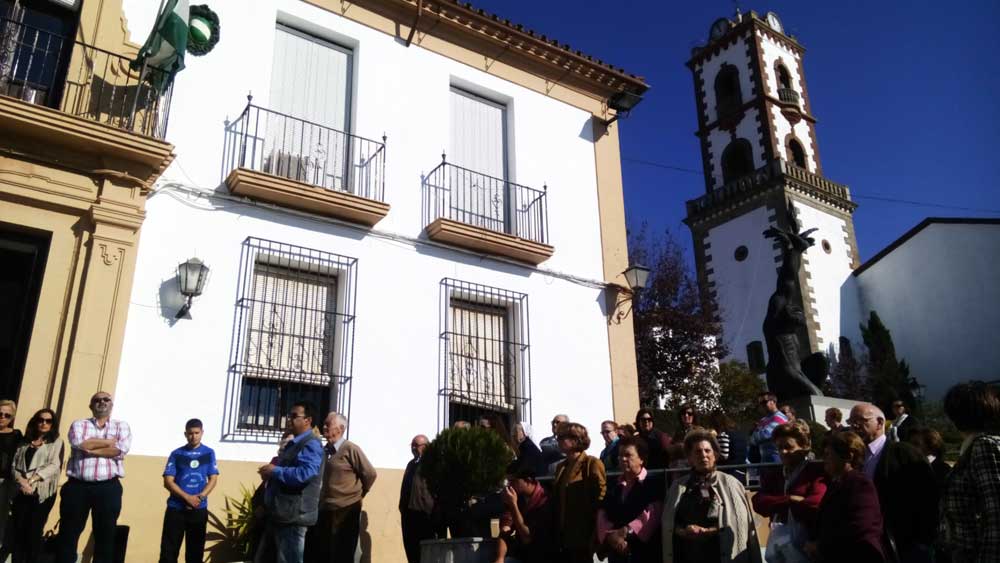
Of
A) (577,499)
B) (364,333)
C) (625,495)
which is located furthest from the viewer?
(364,333)

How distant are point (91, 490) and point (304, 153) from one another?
475cm

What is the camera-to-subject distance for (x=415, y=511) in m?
6.58

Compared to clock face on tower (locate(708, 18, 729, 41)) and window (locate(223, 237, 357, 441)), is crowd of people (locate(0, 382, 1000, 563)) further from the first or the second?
clock face on tower (locate(708, 18, 729, 41))

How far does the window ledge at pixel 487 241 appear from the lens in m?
9.21

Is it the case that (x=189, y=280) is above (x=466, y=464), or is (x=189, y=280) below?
above

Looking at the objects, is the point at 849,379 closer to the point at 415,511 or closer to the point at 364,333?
the point at 364,333

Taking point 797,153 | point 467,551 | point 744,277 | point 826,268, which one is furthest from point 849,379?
point 467,551

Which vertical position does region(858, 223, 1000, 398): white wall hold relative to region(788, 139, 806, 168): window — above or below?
below

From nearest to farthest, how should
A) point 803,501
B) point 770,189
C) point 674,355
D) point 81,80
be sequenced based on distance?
point 803,501
point 81,80
point 674,355
point 770,189

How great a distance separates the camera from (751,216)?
27719 millimetres

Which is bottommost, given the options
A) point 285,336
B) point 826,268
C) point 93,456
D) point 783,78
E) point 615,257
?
point 93,456

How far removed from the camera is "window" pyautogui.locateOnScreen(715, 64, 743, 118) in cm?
3070

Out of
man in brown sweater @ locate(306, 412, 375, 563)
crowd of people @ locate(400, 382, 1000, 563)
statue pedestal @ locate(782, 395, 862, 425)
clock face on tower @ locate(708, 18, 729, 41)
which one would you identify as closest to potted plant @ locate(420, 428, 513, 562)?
crowd of people @ locate(400, 382, 1000, 563)

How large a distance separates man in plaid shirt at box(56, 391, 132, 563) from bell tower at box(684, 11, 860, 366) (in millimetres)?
22053
